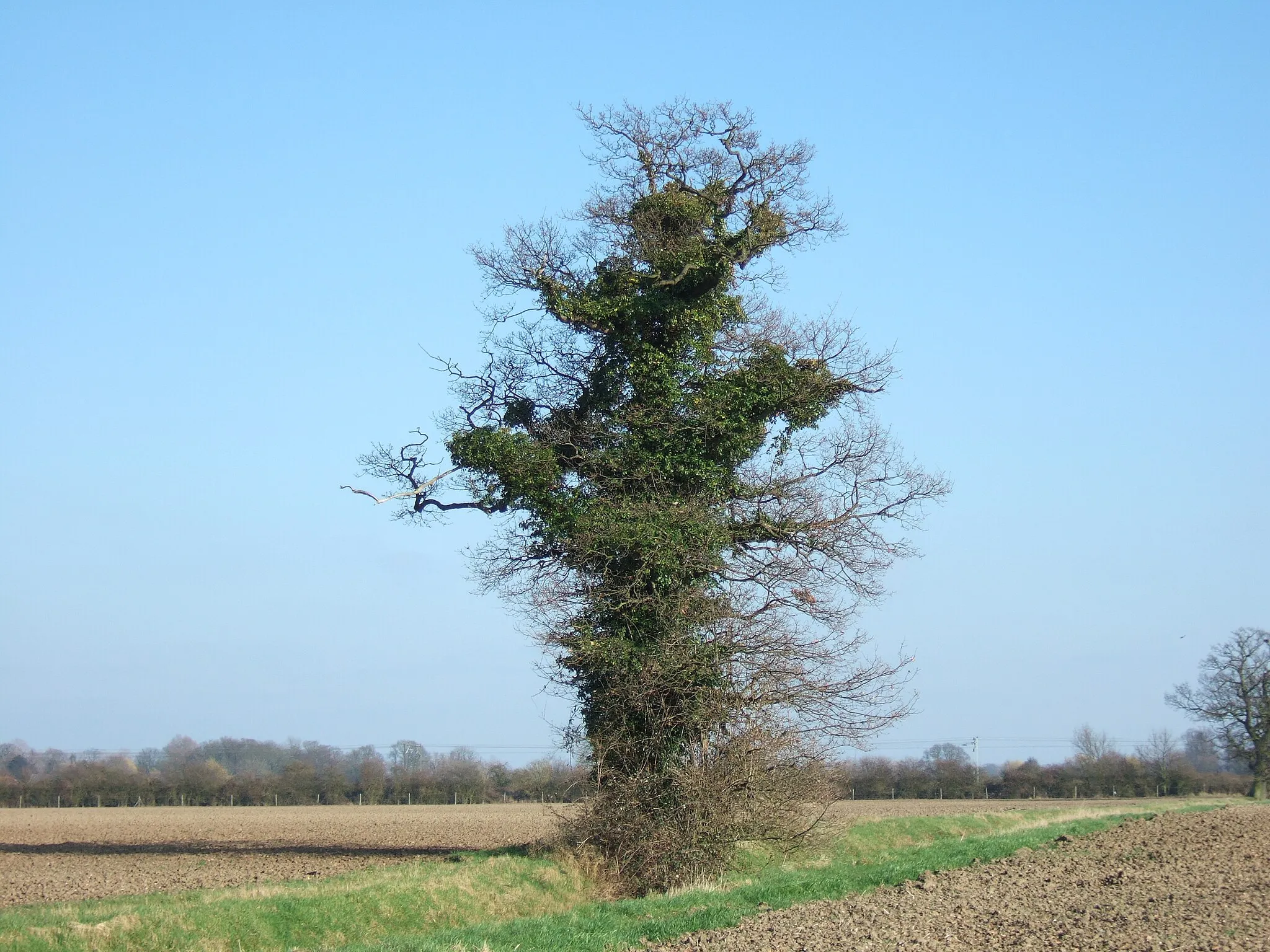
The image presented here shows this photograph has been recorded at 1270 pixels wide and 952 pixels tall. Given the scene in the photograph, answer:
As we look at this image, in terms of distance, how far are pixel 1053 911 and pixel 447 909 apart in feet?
27.5

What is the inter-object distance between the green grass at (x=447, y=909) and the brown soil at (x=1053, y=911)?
994 millimetres

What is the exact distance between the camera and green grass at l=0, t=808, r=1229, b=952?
40.5ft

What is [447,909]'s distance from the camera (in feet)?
51.6

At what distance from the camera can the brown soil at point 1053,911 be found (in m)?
11.3

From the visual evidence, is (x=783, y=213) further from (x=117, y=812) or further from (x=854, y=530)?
(x=117, y=812)

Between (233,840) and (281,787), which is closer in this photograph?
(233,840)

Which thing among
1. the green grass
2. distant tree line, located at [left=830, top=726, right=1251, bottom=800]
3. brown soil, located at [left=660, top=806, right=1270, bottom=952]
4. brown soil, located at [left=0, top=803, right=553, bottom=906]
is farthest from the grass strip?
distant tree line, located at [left=830, top=726, right=1251, bottom=800]

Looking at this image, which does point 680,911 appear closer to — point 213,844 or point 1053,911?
point 1053,911

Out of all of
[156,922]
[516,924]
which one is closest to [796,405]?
[516,924]

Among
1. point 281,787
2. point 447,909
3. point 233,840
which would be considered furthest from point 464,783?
point 447,909

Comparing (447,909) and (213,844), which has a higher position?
(447,909)

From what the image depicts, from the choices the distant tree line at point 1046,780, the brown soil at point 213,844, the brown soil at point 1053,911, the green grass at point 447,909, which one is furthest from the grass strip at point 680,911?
the distant tree line at point 1046,780

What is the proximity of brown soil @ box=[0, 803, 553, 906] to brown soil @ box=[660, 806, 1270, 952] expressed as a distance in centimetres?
883

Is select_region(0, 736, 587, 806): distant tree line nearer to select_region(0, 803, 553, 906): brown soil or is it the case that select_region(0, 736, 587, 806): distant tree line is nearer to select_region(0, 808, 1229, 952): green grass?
select_region(0, 803, 553, 906): brown soil
